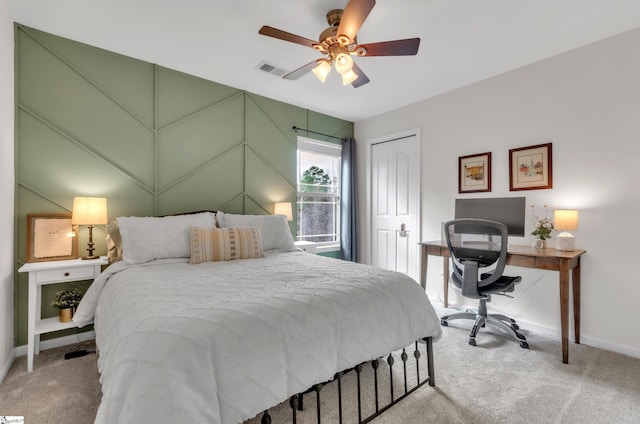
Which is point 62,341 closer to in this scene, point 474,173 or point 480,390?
point 480,390

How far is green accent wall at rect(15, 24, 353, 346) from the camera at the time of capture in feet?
7.79

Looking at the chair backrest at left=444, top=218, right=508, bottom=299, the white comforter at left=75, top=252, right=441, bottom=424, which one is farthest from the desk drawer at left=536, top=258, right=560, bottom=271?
the white comforter at left=75, top=252, right=441, bottom=424

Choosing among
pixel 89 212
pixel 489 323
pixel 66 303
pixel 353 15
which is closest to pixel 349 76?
pixel 353 15

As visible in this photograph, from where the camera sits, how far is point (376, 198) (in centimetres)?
448

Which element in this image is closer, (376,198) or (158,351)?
(158,351)

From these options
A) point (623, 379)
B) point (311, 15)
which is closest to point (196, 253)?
point (311, 15)

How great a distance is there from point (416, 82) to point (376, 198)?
5.65 ft

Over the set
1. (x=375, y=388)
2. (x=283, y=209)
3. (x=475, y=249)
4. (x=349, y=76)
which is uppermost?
(x=349, y=76)

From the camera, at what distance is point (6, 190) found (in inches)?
82.1

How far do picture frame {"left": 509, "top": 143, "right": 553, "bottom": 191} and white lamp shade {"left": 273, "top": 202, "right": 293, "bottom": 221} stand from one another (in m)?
2.47

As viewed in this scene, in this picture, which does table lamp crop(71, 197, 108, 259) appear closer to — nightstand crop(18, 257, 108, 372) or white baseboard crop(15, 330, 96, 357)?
nightstand crop(18, 257, 108, 372)

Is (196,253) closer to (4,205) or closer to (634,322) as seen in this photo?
(4,205)

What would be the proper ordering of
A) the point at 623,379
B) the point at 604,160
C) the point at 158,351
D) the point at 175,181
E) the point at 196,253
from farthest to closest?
the point at 175,181
the point at 604,160
the point at 196,253
the point at 623,379
the point at 158,351

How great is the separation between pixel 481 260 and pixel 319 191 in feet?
8.02
